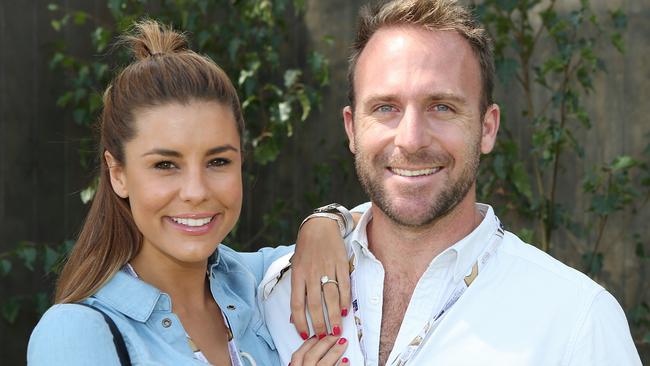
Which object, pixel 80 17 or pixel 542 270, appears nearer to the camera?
pixel 542 270

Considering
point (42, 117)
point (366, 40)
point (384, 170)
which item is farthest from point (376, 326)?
point (42, 117)

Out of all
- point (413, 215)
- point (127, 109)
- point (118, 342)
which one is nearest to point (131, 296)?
point (118, 342)

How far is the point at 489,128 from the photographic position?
8.54ft

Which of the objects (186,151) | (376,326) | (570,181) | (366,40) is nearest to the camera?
(186,151)

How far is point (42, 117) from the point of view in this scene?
435cm

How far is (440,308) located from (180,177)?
703 millimetres

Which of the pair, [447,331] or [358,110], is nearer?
[447,331]

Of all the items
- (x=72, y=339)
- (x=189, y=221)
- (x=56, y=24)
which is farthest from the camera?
(x=56, y=24)

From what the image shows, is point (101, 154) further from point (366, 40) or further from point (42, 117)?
point (42, 117)

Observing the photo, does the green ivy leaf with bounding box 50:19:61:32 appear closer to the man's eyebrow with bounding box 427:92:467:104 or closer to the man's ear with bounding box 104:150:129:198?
the man's ear with bounding box 104:150:129:198

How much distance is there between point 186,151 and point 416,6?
2.40ft

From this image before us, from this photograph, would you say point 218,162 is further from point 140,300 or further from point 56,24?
point 56,24

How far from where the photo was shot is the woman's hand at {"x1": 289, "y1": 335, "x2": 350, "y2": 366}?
235 cm

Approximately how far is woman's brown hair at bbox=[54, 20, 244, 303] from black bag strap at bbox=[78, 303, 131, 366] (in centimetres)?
12
